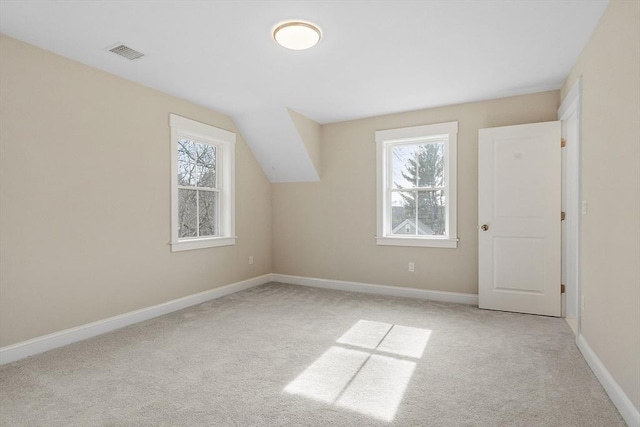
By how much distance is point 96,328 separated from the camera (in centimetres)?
→ 310

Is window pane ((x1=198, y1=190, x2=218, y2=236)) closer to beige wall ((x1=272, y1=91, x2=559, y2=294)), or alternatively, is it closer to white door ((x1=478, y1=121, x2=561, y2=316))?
beige wall ((x1=272, y1=91, x2=559, y2=294))

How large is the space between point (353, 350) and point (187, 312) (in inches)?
80.4

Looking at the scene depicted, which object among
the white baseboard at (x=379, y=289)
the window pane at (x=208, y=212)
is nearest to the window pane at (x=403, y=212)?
the white baseboard at (x=379, y=289)

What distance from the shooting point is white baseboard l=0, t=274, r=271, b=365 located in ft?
8.50

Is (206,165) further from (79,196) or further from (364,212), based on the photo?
(364,212)

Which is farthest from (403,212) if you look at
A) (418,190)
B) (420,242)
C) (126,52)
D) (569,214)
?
(126,52)

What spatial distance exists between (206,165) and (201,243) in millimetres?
1051

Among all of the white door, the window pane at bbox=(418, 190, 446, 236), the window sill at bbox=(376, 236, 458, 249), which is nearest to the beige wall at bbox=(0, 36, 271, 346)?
the window sill at bbox=(376, 236, 458, 249)

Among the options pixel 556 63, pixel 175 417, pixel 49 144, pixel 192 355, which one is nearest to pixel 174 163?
pixel 49 144

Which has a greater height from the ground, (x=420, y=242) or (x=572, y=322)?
(x=420, y=242)

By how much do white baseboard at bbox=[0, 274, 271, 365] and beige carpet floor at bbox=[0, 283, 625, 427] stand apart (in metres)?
0.10

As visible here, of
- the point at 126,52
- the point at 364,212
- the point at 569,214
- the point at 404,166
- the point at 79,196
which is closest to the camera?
the point at 126,52

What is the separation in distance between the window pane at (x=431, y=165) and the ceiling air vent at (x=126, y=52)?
3396mm

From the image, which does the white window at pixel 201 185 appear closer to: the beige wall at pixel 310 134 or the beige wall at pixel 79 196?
the beige wall at pixel 79 196
